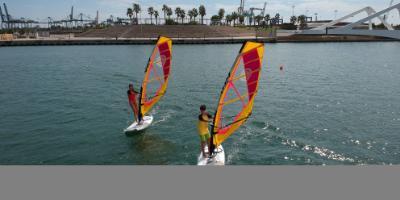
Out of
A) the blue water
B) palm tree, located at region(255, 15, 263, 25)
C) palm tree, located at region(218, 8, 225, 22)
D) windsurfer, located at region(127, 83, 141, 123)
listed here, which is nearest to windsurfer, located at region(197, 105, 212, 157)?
the blue water

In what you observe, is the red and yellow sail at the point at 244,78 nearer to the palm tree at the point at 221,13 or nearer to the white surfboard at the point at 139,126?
the white surfboard at the point at 139,126

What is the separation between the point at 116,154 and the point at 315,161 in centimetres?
885

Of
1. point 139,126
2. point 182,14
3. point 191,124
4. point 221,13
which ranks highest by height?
point 221,13

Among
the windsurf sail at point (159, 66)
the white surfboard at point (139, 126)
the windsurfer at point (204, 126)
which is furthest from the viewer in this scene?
the white surfboard at point (139, 126)

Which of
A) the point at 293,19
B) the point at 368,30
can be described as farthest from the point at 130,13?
the point at 368,30

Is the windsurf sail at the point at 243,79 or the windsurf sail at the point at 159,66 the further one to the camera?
the windsurf sail at the point at 159,66

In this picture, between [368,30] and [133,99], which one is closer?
[133,99]

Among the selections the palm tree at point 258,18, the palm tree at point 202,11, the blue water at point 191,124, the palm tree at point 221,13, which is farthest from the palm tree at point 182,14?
the blue water at point 191,124

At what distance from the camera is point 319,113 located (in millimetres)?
22578

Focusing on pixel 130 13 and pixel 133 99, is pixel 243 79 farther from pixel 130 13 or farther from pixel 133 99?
pixel 130 13

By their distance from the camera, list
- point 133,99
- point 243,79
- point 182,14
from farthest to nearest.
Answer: point 182,14, point 133,99, point 243,79

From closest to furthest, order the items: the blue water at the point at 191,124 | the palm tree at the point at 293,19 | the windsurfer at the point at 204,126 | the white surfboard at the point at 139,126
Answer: the windsurfer at the point at 204,126
the blue water at the point at 191,124
the white surfboard at the point at 139,126
the palm tree at the point at 293,19

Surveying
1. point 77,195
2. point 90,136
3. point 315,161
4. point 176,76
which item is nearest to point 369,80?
point 176,76

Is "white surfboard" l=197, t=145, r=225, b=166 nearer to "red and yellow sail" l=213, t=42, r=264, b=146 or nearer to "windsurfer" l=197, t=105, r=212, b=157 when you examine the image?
"windsurfer" l=197, t=105, r=212, b=157
